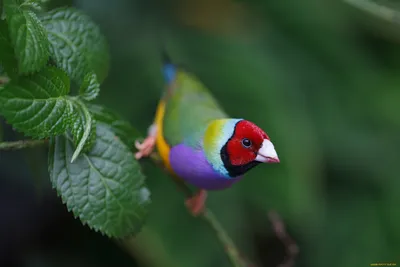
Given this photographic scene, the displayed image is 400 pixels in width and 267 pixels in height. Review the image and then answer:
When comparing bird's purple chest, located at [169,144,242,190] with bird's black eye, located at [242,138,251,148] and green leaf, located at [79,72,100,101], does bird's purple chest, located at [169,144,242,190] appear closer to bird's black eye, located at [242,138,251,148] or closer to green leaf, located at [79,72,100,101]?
bird's black eye, located at [242,138,251,148]

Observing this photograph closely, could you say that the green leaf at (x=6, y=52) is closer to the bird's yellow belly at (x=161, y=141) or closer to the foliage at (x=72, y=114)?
the foliage at (x=72, y=114)

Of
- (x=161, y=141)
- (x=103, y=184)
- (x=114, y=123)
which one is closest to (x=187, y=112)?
(x=161, y=141)

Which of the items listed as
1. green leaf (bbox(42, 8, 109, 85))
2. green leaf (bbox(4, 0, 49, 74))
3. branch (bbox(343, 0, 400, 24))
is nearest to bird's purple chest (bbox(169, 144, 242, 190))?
green leaf (bbox(42, 8, 109, 85))

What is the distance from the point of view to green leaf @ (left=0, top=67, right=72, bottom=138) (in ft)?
3.50

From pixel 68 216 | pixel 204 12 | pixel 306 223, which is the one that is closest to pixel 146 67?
pixel 204 12

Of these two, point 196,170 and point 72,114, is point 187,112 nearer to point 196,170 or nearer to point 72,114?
point 196,170

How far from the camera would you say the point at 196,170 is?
154 cm

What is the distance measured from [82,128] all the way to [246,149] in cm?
41

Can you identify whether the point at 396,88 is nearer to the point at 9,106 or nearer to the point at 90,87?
the point at 90,87

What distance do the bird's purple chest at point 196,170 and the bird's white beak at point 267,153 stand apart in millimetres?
162

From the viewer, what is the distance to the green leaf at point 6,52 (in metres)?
1.06

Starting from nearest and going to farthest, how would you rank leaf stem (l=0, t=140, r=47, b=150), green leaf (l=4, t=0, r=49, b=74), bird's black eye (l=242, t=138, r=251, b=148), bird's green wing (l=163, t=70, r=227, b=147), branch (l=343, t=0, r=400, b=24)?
green leaf (l=4, t=0, r=49, b=74) < leaf stem (l=0, t=140, r=47, b=150) < bird's black eye (l=242, t=138, r=251, b=148) < bird's green wing (l=163, t=70, r=227, b=147) < branch (l=343, t=0, r=400, b=24)

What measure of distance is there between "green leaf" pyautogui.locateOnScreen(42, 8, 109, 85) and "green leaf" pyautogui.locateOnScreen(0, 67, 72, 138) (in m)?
0.09

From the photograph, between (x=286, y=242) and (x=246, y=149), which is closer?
(x=246, y=149)
